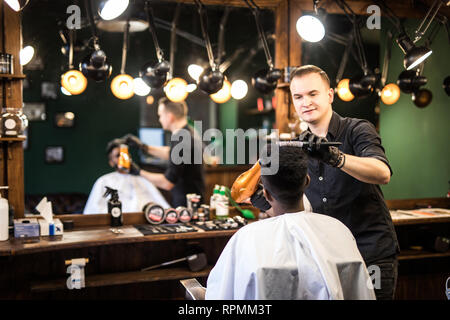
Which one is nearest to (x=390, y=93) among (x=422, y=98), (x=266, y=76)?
(x=422, y=98)

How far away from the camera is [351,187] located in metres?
2.20

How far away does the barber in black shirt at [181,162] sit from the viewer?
4203 mm

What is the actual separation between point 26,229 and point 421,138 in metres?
3.85

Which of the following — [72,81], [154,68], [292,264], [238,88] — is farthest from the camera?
[238,88]

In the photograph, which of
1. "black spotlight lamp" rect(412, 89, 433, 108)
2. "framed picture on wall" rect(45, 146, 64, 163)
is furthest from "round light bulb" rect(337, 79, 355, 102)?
"framed picture on wall" rect(45, 146, 64, 163)

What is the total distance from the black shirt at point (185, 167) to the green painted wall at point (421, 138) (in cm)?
190

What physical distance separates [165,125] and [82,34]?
1463 millimetres

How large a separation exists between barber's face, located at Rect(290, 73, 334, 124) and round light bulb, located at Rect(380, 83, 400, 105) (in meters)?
2.25

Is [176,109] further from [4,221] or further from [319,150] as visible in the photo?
[319,150]

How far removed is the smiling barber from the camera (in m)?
2.13

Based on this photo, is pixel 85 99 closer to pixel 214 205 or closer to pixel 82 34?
pixel 82 34

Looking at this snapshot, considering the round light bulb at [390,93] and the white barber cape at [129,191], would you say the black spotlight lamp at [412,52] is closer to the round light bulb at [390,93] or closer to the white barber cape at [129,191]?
the round light bulb at [390,93]

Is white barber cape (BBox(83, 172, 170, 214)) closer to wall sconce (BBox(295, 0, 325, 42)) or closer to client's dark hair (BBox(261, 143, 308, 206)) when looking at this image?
wall sconce (BBox(295, 0, 325, 42))
